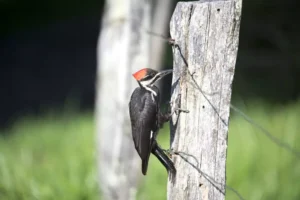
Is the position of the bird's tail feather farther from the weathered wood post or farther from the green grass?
the green grass

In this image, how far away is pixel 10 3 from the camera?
1577 centimetres

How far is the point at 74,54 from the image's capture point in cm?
1406

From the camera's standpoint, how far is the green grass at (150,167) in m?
4.88

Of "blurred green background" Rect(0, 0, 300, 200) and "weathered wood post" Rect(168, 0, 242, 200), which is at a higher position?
"weathered wood post" Rect(168, 0, 242, 200)

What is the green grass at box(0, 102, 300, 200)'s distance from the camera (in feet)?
16.0

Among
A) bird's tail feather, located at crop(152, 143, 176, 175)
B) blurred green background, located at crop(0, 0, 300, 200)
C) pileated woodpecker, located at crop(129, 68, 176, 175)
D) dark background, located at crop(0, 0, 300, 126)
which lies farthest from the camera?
dark background, located at crop(0, 0, 300, 126)

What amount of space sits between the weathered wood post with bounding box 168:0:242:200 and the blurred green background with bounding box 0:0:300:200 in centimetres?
228

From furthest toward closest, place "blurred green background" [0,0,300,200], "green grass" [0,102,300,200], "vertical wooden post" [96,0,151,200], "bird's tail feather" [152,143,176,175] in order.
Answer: "blurred green background" [0,0,300,200] < "green grass" [0,102,300,200] < "vertical wooden post" [96,0,151,200] < "bird's tail feather" [152,143,176,175]

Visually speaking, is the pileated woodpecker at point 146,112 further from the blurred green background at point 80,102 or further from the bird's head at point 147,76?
the blurred green background at point 80,102

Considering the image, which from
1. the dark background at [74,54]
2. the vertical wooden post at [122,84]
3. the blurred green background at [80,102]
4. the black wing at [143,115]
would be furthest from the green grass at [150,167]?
the black wing at [143,115]

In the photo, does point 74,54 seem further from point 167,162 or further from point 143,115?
point 167,162

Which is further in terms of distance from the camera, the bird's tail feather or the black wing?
the black wing

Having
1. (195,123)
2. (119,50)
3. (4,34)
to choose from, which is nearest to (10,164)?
(119,50)

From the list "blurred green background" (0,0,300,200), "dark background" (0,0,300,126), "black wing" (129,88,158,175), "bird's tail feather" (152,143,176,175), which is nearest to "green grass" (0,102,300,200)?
"blurred green background" (0,0,300,200)
